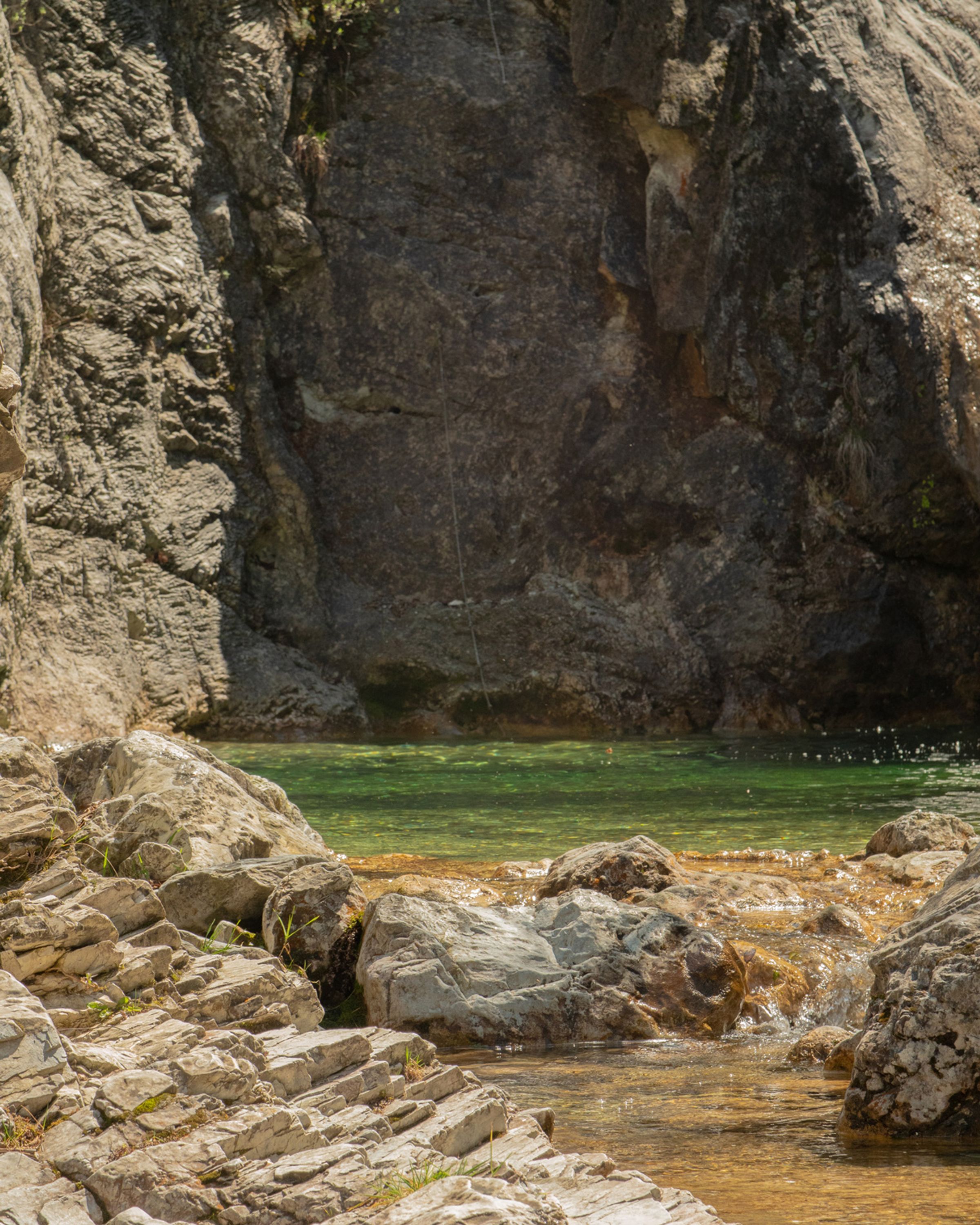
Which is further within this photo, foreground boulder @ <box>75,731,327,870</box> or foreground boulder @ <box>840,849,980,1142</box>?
foreground boulder @ <box>75,731,327,870</box>

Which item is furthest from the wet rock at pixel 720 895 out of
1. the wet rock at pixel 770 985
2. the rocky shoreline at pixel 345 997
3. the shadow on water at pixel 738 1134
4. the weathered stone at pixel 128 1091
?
the weathered stone at pixel 128 1091

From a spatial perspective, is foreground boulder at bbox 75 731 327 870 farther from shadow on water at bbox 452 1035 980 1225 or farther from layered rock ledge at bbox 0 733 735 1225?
shadow on water at bbox 452 1035 980 1225

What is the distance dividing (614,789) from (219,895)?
772 centimetres

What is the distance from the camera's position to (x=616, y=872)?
289 inches

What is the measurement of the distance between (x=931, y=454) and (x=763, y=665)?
393 centimetres

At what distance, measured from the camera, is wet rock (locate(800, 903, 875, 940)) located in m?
6.66

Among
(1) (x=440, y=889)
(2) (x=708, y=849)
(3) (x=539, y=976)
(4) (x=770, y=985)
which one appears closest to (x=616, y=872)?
(1) (x=440, y=889)

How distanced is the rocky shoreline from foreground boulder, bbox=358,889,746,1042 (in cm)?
1

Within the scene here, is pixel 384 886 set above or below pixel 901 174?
below

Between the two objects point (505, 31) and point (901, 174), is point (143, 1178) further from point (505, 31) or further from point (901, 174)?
point (505, 31)

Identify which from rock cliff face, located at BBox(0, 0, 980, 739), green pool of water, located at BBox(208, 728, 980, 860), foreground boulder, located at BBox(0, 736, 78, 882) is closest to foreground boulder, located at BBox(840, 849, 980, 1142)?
foreground boulder, located at BBox(0, 736, 78, 882)

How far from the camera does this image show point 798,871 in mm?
8633

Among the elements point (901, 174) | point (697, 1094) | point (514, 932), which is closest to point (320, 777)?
point (514, 932)

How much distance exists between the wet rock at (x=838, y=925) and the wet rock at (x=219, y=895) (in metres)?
2.77
